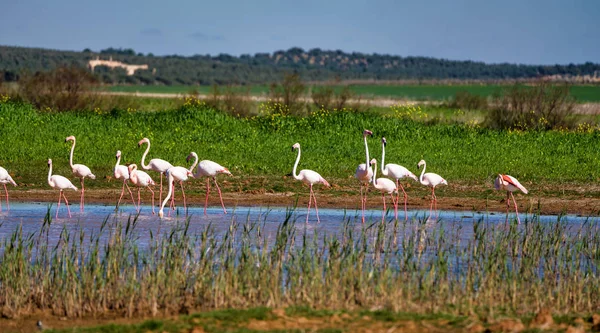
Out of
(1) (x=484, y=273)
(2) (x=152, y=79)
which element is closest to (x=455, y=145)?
(1) (x=484, y=273)

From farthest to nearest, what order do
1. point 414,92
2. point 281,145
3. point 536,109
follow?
point 414,92, point 536,109, point 281,145

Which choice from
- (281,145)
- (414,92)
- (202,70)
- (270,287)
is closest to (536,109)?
(281,145)

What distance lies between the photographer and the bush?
3288 centimetres

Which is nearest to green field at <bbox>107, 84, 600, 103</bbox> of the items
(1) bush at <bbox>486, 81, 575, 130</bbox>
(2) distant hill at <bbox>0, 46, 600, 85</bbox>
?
(2) distant hill at <bbox>0, 46, 600, 85</bbox>

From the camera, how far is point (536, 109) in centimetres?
3312

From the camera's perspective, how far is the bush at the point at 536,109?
108ft

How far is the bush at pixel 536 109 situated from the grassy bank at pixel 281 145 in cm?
112

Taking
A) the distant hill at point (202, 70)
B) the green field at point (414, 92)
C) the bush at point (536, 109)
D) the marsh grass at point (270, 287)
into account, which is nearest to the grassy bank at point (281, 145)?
the bush at point (536, 109)

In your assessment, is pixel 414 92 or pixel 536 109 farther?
pixel 414 92

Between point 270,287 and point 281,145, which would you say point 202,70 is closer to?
point 281,145

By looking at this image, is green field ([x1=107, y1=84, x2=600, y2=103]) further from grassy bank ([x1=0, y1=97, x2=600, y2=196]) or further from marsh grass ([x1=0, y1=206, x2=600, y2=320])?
marsh grass ([x1=0, y1=206, x2=600, y2=320])

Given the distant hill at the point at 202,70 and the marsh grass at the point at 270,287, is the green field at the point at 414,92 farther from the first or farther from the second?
the marsh grass at the point at 270,287

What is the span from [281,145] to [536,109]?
1117 cm

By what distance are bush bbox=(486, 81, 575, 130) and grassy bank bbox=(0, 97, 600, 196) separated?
1122 mm
